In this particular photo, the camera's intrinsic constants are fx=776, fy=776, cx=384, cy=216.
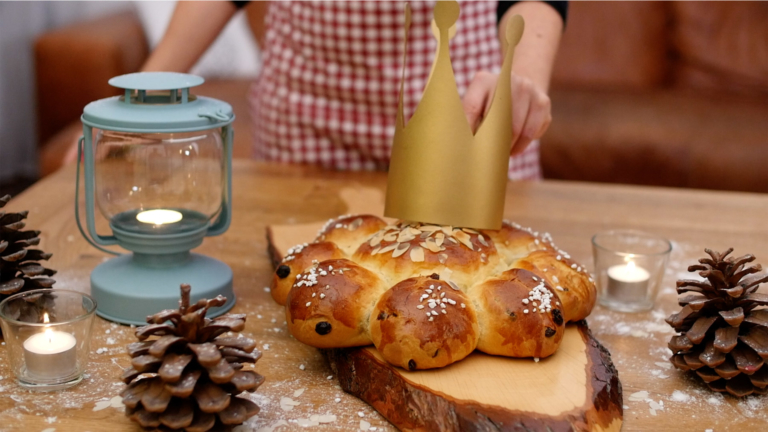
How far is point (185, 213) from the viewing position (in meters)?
1.04

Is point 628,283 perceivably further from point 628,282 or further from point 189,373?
point 189,373

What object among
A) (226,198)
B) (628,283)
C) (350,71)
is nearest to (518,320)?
(628,283)

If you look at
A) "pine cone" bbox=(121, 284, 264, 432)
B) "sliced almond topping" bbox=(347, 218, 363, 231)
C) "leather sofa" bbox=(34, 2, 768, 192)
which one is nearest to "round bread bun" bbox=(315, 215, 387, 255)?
"sliced almond topping" bbox=(347, 218, 363, 231)

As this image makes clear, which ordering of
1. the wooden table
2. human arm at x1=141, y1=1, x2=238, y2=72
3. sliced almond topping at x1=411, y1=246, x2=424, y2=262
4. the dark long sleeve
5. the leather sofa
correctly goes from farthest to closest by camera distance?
the leather sofa → human arm at x1=141, y1=1, x2=238, y2=72 → the dark long sleeve → sliced almond topping at x1=411, y1=246, x2=424, y2=262 → the wooden table

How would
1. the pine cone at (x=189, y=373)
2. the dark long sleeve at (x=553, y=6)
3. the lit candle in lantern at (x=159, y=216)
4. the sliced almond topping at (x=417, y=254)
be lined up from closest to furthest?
the pine cone at (x=189, y=373) < the sliced almond topping at (x=417, y=254) < the lit candle in lantern at (x=159, y=216) < the dark long sleeve at (x=553, y=6)

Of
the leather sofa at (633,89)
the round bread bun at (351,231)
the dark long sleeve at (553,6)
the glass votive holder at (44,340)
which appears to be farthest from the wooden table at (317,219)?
the leather sofa at (633,89)

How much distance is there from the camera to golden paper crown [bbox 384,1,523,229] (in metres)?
0.96

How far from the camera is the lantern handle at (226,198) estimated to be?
1043mm

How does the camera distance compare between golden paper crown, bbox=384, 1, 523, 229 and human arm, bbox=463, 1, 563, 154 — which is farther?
human arm, bbox=463, 1, 563, 154

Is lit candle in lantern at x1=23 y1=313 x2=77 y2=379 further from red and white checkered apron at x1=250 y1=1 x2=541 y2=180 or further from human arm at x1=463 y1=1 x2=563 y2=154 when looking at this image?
red and white checkered apron at x1=250 y1=1 x2=541 y2=180

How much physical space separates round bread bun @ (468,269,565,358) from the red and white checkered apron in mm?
858

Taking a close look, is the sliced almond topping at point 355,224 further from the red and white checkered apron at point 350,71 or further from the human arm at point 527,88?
the red and white checkered apron at point 350,71

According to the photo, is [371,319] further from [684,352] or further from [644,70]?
[644,70]

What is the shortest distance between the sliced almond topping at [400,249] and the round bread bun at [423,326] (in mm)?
70
